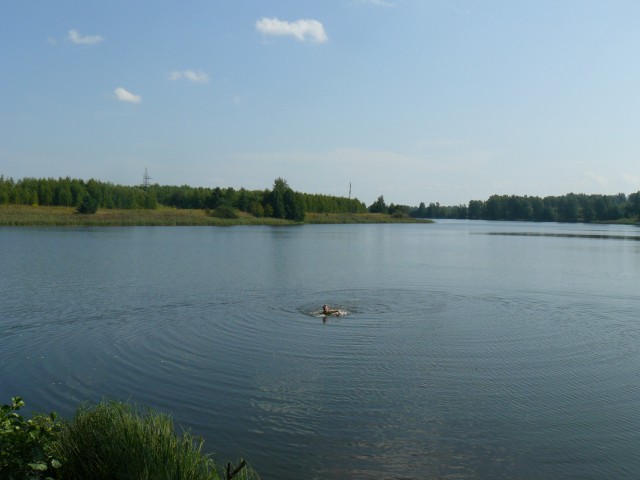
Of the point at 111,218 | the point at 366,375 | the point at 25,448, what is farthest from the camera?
the point at 111,218

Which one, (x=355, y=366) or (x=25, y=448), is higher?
(x=25, y=448)

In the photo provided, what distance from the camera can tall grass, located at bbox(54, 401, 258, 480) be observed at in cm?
600

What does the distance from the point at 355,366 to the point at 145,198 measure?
112 metres

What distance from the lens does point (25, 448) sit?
5.88 metres

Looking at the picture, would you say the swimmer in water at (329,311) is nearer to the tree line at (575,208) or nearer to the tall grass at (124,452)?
the tall grass at (124,452)

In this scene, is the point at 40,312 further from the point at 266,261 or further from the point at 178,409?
the point at 266,261

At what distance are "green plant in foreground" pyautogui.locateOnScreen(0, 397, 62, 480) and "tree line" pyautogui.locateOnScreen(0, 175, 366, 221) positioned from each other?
300 ft

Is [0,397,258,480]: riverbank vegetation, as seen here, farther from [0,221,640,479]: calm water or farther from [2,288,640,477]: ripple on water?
[2,288,640,477]: ripple on water

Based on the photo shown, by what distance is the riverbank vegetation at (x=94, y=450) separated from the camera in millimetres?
5812

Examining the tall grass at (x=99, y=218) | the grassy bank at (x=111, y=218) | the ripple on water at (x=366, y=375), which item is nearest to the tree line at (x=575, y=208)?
the grassy bank at (x=111, y=218)

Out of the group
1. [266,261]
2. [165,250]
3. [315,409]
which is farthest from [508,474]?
[165,250]

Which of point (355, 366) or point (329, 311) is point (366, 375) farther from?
point (329, 311)

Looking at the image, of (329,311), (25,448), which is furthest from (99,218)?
(25,448)

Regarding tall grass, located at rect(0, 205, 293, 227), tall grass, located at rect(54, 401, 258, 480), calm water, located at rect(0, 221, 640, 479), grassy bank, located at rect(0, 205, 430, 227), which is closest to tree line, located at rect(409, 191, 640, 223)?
grassy bank, located at rect(0, 205, 430, 227)
